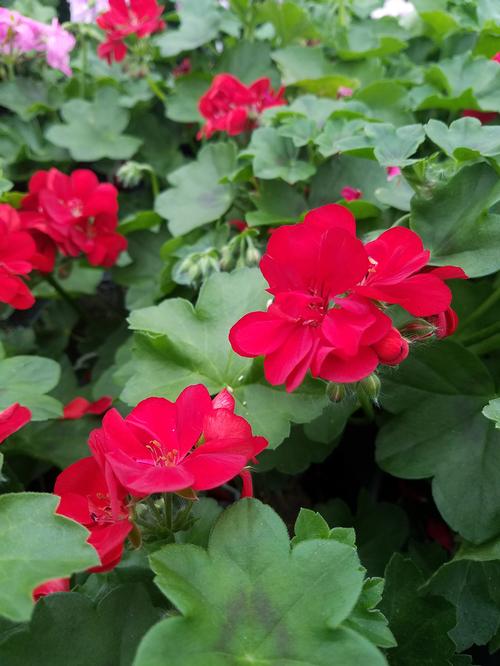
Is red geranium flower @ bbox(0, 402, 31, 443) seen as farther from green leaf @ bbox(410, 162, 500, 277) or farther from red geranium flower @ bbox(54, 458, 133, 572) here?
green leaf @ bbox(410, 162, 500, 277)

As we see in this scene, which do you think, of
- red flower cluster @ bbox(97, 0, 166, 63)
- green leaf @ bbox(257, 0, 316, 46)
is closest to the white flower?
green leaf @ bbox(257, 0, 316, 46)

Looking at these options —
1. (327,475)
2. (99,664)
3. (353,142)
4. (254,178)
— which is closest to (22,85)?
(254,178)

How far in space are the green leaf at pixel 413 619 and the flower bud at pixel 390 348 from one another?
0.91 feet

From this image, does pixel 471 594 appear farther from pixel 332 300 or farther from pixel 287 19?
pixel 287 19

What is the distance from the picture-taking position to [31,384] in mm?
967

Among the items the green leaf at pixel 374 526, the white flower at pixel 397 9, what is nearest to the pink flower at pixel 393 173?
the green leaf at pixel 374 526

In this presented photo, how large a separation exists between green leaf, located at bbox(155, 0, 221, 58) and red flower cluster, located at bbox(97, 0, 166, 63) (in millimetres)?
66

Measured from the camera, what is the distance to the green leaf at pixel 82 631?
0.59 m

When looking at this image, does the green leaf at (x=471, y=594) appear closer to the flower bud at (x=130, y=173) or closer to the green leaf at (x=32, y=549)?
the green leaf at (x=32, y=549)

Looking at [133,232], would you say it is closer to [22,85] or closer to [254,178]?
[254,178]

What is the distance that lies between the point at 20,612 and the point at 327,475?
2.74 ft

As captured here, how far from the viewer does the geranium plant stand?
582mm

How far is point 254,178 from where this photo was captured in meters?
1.21

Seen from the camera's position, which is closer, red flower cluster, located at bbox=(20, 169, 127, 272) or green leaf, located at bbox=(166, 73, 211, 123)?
red flower cluster, located at bbox=(20, 169, 127, 272)
